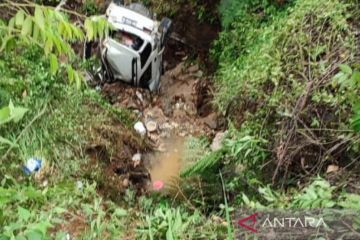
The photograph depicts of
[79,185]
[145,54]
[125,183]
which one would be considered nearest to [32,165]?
[79,185]

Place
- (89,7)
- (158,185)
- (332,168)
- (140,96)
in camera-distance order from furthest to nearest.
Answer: (89,7) < (140,96) < (158,185) < (332,168)

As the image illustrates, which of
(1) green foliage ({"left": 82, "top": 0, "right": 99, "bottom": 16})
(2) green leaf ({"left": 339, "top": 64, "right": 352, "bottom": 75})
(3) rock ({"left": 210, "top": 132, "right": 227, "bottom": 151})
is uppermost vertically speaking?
(1) green foliage ({"left": 82, "top": 0, "right": 99, "bottom": 16})

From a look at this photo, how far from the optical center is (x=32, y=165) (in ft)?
13.4

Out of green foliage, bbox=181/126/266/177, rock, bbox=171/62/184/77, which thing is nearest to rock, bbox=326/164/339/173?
green foliage, bbox=181/126/266/177

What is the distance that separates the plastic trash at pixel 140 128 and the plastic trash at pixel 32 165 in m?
1.39

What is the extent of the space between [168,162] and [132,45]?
1230mm

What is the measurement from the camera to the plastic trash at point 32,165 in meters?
4.00

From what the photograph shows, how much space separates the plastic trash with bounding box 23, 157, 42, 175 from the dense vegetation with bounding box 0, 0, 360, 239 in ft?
0.17

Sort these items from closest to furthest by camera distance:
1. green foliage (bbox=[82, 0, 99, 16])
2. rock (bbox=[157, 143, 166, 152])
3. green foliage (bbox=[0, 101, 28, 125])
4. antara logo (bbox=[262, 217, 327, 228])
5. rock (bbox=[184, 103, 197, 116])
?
green foliage (bbox=[0, 101, 28, 125]), antara logo (bbox=[262, 217, 327, 228]), rock (bbox=[157, 143, 166, 152]), rock (bbox=[184, 103, 197, 116]), green foliage (bbox=[82, 0, 99, 16])

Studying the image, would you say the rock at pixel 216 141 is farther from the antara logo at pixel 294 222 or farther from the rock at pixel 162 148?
the antara logo at pixel 294 222

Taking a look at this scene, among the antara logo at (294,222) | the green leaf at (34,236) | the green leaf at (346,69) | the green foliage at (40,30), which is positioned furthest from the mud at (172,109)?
the green leaf at (34,236)

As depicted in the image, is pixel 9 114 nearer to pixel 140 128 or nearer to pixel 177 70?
pixel 140 128

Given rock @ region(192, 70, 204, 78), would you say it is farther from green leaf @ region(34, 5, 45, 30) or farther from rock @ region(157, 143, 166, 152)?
green leaf @ region(34, 5, 45, 30)

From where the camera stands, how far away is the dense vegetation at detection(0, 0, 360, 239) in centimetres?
254
